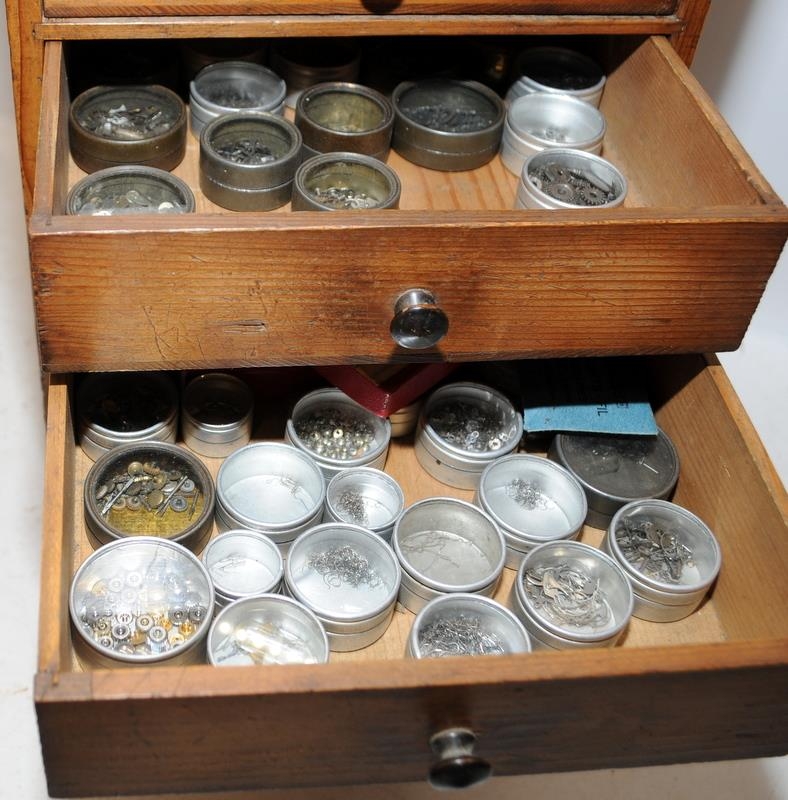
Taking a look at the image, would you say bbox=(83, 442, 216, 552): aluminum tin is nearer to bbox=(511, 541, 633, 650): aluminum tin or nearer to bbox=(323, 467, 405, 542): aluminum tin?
bbox=(323, 467, 405, 542): aluminum tin

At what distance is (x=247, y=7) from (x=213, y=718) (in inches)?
21.5

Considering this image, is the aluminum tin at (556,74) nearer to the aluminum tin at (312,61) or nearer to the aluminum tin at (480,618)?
the aluminum tin at (312,61)

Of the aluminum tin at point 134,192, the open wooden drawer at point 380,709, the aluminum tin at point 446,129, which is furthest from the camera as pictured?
the aluminum tin at point 446,129

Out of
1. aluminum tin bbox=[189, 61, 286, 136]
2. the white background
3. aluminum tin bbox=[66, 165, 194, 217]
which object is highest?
aluminum tin bbox=[189, 61, 286, 136]

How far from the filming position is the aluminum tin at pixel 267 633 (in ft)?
2.74

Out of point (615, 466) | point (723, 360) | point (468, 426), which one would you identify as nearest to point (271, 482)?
point (468, 426)

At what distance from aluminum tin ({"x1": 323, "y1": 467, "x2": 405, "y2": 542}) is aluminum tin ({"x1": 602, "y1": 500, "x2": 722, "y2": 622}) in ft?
0.60

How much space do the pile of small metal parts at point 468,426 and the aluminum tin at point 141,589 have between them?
10.6 inches

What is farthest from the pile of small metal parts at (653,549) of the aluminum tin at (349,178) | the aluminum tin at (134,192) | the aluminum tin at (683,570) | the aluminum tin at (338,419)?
the aluminum tin at (134,192)

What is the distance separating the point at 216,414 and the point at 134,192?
20 centimetres

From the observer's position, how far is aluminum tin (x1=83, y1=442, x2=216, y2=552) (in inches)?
35.0

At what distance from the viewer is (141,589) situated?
86cm

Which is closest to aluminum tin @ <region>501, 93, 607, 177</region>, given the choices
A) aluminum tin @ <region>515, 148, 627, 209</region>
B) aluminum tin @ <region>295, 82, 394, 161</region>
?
aluminum tin @ <region>515, 148, 627, 209</region>

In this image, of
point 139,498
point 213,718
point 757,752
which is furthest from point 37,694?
point 757,752
